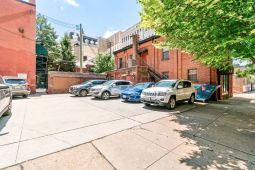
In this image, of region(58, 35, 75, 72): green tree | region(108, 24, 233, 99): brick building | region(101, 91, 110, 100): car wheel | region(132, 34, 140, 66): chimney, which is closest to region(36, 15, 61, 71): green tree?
region(58, 35, 75, 72): green tree

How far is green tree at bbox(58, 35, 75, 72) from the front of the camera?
97.8 feet

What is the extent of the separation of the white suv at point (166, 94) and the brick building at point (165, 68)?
14.3 ft

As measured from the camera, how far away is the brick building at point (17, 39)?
1742 centimetres

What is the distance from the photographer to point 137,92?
11.6 meters

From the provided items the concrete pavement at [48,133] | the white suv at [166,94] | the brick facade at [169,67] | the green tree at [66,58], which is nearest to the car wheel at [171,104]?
the white suv at [166,94]

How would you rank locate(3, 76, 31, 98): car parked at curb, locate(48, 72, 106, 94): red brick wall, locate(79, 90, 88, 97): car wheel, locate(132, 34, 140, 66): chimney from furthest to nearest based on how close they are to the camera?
locate(132, 34, 140, 66): chimney → locate(48, 72, 106, 94): red brick wall → locate(79, 90, 88, 97): car wheel → locate(3, 76, 31, 98): car parked at curb

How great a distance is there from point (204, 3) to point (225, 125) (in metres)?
4.91

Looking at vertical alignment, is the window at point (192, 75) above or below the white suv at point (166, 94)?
above

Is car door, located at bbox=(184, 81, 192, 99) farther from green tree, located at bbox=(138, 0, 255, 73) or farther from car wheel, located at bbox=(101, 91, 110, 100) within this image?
car wheel, located at bbox=(101, 91, 110, 100)

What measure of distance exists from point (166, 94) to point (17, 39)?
722 inches

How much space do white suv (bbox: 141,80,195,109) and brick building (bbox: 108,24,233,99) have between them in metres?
4.35

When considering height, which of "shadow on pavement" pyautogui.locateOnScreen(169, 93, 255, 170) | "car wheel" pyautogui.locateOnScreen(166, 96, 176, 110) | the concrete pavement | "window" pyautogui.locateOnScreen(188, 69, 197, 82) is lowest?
"shadow on pavement" pyautogui.locateOnScreen(169, 93, 255, 170)

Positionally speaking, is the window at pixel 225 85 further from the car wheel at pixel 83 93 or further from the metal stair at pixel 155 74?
the car wheel at pixel 83 93

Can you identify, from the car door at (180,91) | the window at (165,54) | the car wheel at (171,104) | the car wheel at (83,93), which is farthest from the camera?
the window at (165,54)
